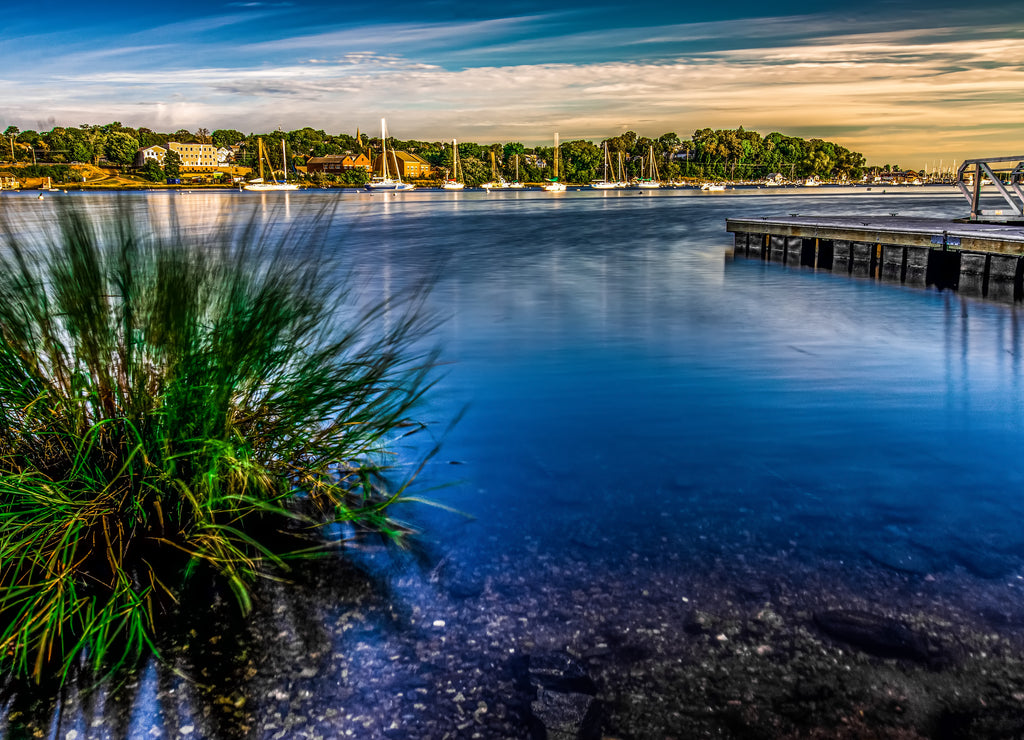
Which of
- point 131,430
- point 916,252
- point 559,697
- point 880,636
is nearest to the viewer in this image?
point 559,697

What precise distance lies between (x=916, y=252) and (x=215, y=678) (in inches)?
732

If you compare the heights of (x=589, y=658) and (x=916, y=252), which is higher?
(x=916, y=252)

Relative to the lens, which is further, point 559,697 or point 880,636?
point 880,636

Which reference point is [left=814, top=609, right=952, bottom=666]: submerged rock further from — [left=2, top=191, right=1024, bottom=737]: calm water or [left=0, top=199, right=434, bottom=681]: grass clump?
[left=0, top=199, right=434, bottom=681]: grass clump

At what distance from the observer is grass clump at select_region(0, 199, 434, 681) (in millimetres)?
4098

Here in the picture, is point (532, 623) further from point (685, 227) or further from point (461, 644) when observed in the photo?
point (685, 227)

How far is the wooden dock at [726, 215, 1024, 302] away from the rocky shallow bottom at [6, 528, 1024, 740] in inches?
530

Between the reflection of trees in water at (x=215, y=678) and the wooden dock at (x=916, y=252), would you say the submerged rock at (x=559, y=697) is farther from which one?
the wooden dock at (x=916, y=252)

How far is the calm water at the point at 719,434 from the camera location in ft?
17.2

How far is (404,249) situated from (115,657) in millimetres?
28398

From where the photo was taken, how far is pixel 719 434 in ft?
25.4

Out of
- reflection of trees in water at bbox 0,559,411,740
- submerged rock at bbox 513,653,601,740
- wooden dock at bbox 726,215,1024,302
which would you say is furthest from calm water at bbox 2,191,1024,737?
wooden dock at bbox 726,215,1024,302

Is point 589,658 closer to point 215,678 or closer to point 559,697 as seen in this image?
point 559,697

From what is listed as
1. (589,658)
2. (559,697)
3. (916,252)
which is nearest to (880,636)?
(589,658)
